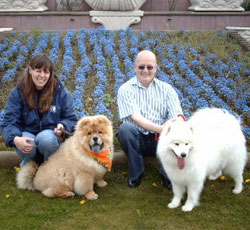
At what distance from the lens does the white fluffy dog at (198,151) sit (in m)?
2.62

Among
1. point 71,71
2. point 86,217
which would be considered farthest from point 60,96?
point 71,71

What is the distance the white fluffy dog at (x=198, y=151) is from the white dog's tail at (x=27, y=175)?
1274 millimetres

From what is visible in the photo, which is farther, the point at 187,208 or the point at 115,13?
the point at 115,13

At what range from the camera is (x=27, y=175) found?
3.16 meters

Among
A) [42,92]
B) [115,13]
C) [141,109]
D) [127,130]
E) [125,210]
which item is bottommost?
[125,210]

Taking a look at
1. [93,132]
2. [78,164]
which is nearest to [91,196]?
[78,164]

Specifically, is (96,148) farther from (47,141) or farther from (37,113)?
(37,113)

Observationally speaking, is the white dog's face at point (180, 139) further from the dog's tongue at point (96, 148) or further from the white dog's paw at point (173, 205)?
the dog's tongue at point (96, 148)

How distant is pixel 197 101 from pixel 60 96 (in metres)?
2.43

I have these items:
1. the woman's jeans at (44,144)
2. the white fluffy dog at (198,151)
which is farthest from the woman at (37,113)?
the white fluffy dog at (198,151)

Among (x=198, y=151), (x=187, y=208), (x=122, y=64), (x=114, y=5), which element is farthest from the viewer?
(x=114, y=5)

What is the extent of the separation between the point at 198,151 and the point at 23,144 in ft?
5.25

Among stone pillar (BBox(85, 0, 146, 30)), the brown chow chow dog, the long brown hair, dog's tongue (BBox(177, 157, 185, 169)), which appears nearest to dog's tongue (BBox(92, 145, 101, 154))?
the brown chow chow dog

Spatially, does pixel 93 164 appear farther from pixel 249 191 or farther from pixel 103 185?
pixel 249 191
